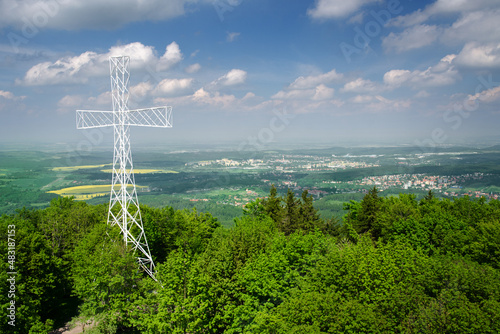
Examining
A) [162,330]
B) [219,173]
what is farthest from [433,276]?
[219,173]

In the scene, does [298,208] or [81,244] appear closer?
[81,244]

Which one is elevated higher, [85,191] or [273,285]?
[273,285]

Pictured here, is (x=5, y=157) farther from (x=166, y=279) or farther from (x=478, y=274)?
(x=478, y=274)

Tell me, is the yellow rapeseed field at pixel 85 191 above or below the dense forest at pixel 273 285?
below

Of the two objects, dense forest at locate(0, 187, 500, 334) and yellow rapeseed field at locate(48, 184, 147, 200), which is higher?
dense forest at locate(0, 187, 500, 334)

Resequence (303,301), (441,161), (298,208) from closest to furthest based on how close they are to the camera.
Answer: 1. (303,301)
2. (298,208)
3. (441,161)

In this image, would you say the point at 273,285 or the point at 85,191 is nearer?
the point at 273,285

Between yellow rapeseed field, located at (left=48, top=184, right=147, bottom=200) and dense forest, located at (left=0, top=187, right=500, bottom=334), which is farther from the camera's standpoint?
yellow rapeseed field, located at (left=48, top=184, right=147, bottom=200)

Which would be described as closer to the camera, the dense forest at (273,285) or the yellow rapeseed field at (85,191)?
the dense forest at (273,285)
